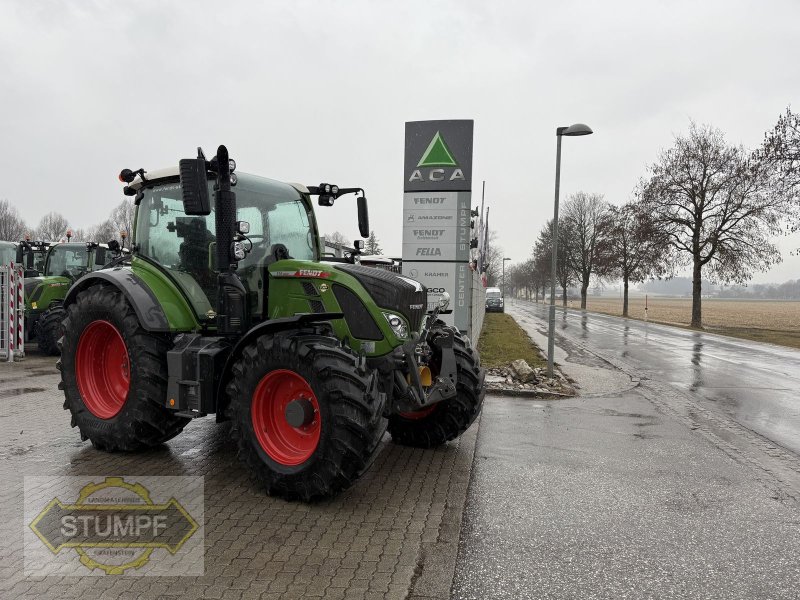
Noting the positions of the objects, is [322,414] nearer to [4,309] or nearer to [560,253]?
[4,309]

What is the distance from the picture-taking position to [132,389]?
16.3 feet

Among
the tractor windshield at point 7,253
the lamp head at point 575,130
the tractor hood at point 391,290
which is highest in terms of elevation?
the lamp head at point 575,130

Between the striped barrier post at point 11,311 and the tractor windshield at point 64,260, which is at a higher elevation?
the tractor windshield at point 64,260

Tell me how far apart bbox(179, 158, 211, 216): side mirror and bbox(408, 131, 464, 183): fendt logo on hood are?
636 centimetres

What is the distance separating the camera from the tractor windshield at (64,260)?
41.7ft

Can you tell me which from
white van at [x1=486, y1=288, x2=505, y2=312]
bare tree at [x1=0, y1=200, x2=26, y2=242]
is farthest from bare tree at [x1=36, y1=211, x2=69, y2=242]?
white van at [x1=486, y1=288, x2=505, y2=312]

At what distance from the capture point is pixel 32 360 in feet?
38.3

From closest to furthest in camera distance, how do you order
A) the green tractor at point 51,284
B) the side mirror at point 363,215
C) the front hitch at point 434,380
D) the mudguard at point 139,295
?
the front hitch at point 434,380 < the mudguard at point 139,295 < the side mirror at point 363,215 < the green tractor at point 51,284

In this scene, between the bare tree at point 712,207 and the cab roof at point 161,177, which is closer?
the cab roof at point 161,177

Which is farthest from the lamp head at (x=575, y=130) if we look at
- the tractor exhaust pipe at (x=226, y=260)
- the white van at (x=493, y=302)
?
the white van at (x=493, y=302)

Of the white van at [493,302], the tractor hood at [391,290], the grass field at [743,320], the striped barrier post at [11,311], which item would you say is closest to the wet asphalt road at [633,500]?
the tractor hood at [391,290]

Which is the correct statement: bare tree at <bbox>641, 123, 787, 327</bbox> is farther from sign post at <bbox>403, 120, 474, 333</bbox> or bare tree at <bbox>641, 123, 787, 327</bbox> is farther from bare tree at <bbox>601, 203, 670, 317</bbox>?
sign post at <bbox>403, 120, 474, 333</bbox>

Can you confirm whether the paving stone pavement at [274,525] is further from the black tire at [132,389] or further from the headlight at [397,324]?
the headlight at [397,324]

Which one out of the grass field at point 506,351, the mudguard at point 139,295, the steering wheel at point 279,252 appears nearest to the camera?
the mudguard at point 139,295
